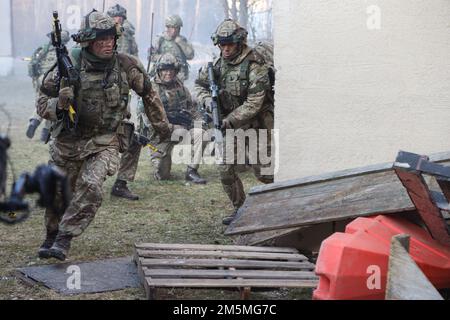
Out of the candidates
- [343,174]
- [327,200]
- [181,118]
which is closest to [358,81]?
[343,174]

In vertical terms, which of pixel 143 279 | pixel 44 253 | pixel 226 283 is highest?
pixel 226 283

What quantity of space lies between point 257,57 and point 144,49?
18679 mm

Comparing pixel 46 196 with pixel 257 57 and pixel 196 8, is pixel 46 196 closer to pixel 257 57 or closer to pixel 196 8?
pixel 257 57

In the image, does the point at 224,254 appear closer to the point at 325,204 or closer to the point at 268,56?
the point at 325,204

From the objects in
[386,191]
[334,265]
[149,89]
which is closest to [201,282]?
[334,265]

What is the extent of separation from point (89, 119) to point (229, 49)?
1.88m

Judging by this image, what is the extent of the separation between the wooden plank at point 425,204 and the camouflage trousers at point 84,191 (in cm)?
247

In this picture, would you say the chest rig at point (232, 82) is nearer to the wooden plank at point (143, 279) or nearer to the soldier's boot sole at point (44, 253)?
the wooden plank at point (143, 279)

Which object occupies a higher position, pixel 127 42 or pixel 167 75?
pixel 127 42

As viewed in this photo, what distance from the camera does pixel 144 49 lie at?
26.2m

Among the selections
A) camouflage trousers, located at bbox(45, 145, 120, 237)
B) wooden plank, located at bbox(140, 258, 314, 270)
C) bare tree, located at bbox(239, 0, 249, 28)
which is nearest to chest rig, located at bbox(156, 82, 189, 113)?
camouflage trousers, located at bbox(45, 145, 120, 237)

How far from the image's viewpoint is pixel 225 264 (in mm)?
5590

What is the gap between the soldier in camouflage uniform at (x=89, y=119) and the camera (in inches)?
248

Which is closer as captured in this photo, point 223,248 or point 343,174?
point 223,248
